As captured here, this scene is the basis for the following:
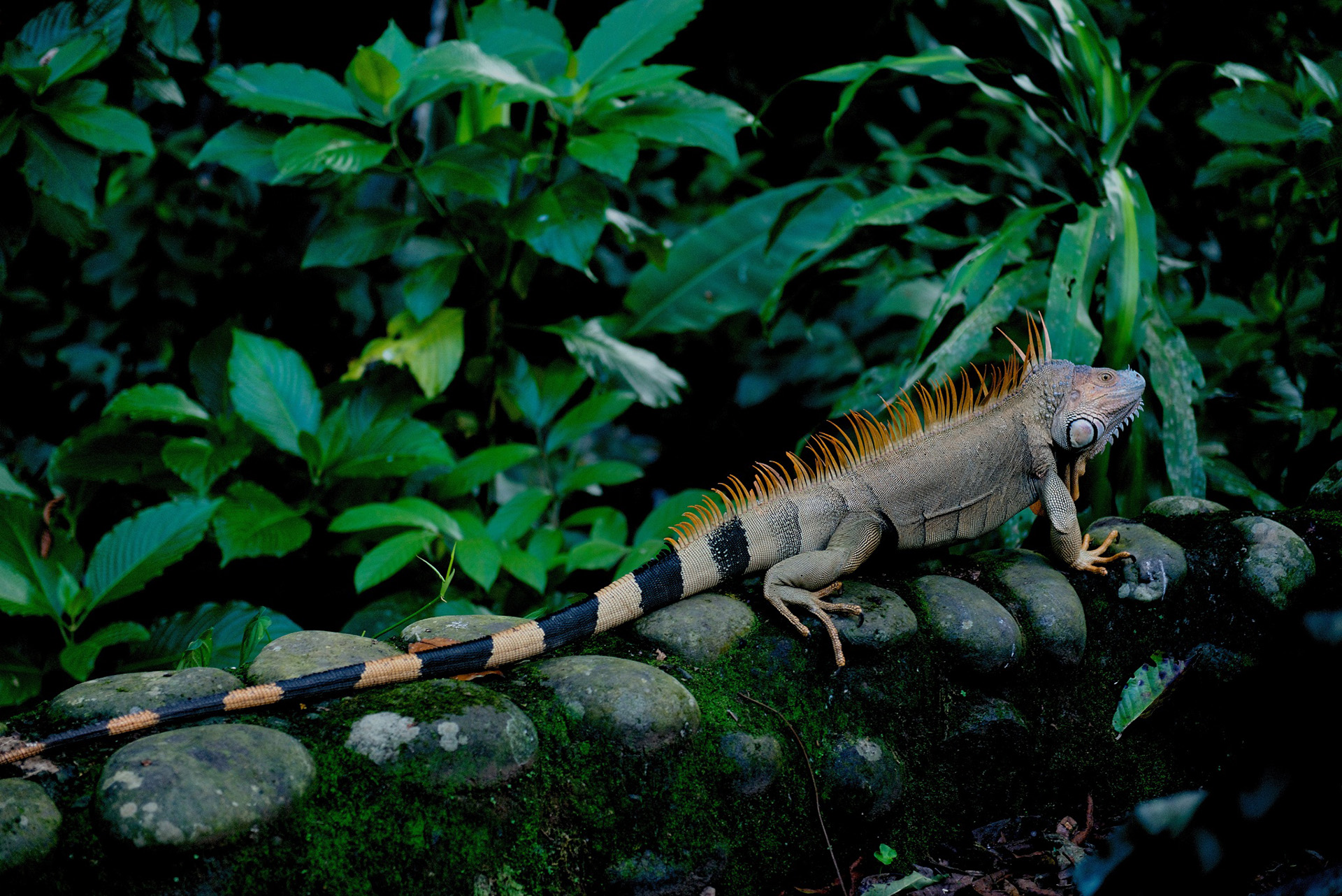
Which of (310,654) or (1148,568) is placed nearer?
(310,654)

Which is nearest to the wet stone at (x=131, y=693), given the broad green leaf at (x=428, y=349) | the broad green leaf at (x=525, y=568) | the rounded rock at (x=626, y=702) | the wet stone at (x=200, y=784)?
A: the wet stone at (x=200, y=784)

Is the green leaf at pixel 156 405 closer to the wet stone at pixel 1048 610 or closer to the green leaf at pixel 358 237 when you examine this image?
the green leaf at pixel 358 237

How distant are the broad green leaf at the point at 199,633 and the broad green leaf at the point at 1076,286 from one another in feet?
8.76

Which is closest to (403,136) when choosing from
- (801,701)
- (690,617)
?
(690,617)

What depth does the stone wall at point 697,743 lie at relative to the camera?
1551 millimetres

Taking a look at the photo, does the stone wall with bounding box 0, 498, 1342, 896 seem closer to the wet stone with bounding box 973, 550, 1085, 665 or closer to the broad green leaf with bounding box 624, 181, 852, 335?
the wet stone with bounding box 973, 550, 1085, 665

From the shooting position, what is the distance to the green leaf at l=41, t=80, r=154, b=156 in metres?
3.18

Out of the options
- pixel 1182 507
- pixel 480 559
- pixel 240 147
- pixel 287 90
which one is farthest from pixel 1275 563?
pixel 240 147

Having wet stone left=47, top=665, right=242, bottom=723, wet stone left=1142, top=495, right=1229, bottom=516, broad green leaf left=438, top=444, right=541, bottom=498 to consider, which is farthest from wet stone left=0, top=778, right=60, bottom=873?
wet stone left=1142, top=495, right=1229, bottom=516

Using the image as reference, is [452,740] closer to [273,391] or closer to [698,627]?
[698,627]

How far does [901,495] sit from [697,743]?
36.3 inches

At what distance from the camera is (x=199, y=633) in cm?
280

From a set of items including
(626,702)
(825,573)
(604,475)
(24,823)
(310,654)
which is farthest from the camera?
(604,475)

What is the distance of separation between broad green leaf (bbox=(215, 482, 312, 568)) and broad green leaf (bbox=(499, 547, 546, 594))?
69 cm
